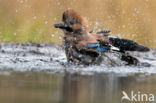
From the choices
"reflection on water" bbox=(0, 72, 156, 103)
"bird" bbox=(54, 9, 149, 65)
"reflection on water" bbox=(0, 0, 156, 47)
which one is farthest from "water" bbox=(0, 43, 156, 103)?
"reflection on water" bbox=(0, 0, 156, 47)

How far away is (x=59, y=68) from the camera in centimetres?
859

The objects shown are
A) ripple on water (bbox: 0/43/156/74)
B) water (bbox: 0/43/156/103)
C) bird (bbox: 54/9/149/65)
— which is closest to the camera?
water (bbox: 0/43/156/103)

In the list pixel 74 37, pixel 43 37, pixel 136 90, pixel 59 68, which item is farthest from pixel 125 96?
pixel 43 37

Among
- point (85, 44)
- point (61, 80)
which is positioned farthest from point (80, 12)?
point (61, 80)

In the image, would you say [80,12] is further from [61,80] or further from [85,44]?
[61,80]

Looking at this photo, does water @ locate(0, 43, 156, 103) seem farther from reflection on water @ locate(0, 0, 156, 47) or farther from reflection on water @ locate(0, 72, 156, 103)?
reflection on water @ locate(0, 0, 156, 47)

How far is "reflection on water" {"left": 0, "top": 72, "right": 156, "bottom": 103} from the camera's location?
19.3 feet

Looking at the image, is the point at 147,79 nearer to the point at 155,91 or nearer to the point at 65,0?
the point at 155,91

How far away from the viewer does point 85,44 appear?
29.6ft

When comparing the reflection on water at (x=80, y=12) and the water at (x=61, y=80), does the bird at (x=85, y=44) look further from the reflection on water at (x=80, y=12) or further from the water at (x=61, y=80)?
the reflection on water at (x=80, y=12)

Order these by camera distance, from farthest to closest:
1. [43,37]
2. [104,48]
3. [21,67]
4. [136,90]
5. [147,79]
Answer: [43,37]
[104,48]
[21,67]
[147,79]
[136,90]

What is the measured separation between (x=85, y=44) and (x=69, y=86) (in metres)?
2.33

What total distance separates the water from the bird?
A: 188 mm

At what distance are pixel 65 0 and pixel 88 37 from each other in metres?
3.85
